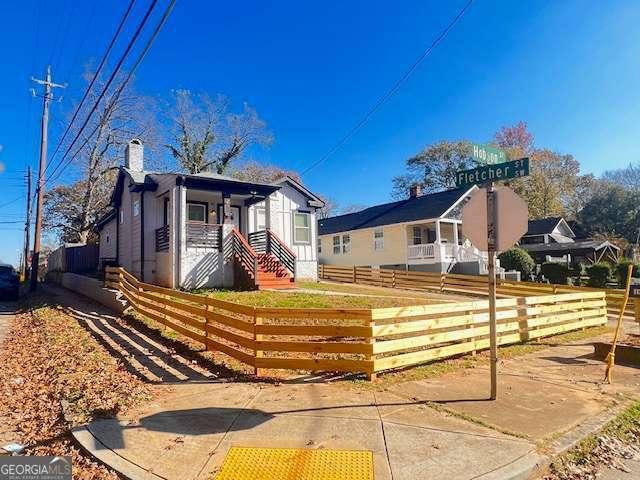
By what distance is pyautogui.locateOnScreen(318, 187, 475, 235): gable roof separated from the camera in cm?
2727

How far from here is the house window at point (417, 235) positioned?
2900 centimetres

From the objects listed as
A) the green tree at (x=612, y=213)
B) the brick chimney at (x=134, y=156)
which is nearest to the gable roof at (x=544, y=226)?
the green tree at (x=612, y=213)

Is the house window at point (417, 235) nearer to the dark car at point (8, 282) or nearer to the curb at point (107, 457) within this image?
the dark car at point (8, 282)

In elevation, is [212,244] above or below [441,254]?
above

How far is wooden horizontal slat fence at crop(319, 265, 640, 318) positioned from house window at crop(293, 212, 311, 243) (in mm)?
5446

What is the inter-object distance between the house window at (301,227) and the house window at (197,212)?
4853mm

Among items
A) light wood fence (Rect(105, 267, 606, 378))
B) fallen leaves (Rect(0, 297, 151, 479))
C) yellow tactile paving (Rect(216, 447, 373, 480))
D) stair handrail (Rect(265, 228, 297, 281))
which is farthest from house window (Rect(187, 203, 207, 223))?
yellow tactile paving (Rect(216, 447, 373, 480))

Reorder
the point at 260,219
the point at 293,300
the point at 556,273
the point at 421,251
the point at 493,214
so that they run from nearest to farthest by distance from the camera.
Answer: the point at 493,214
the point at 293,300
the point at 260,219
the point at 421,251
the point at 556,273

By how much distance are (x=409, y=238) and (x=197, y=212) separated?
15.5 m

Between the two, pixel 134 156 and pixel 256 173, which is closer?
pixel 134 156

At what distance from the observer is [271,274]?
16.2 meters

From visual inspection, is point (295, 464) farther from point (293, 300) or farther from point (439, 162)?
point (439, 162)

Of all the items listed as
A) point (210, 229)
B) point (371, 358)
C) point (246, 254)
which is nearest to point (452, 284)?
point (246, 254)

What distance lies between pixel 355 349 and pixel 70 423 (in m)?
3.72
